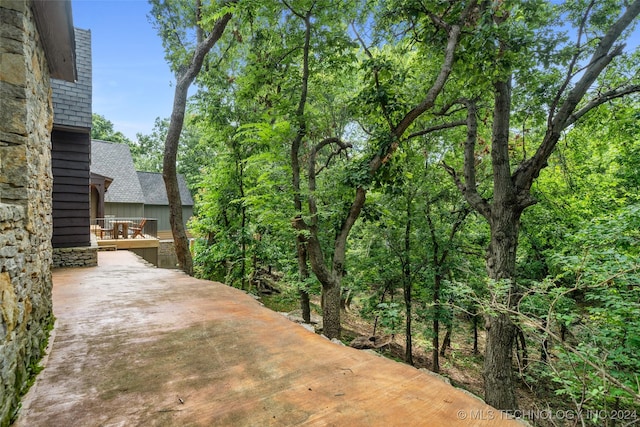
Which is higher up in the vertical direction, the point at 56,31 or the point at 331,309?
the point at 56,31

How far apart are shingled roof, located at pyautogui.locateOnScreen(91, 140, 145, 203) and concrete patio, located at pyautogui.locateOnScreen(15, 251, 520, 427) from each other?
16.7 metres

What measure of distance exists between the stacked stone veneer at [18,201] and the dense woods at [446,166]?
3.14 meters

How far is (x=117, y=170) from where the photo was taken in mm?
18062

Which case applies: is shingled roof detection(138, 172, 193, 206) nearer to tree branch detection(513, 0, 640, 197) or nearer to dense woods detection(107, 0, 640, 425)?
dense woods detection(107, 0, 640, 425)

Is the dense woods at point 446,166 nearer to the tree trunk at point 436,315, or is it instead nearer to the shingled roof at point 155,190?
the tree trunk at point 436,315

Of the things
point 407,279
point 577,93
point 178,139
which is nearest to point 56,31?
point 178,139

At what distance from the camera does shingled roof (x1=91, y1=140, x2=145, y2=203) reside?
1720 cm

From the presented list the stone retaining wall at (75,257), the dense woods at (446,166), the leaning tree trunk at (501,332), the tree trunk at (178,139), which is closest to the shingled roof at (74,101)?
the tree trunk at (178,139)

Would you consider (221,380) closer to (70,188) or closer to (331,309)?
(331,309)

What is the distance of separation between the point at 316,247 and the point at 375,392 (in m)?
3.85

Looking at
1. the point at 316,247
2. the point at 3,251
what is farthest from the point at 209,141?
the point at 3,251

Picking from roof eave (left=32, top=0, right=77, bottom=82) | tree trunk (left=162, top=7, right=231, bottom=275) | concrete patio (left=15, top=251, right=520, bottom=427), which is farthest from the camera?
tree trunk (left=162, top=7, right=231, bottom=275)

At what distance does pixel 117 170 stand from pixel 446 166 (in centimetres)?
1926

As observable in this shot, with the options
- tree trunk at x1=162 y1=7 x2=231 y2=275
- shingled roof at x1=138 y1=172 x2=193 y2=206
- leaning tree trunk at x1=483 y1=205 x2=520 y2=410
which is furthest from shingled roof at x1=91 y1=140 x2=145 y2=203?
leaning tree trunk at x1=483 y1=205 x2=520 y2=410
